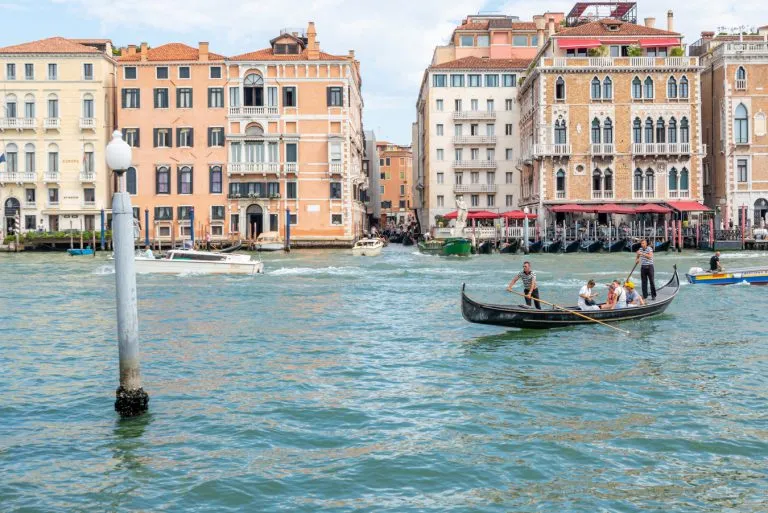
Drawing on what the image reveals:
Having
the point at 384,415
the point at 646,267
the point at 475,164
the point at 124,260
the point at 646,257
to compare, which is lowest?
the point at 384,415

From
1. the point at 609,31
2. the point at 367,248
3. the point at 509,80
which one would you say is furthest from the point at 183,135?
the point at 609,31

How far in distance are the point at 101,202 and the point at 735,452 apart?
39.2 metres

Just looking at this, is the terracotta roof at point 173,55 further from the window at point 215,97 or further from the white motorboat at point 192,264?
the white motorboat at point 192,264

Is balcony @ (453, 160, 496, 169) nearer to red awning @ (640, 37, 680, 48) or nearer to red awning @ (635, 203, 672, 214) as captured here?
red awning @ (640, 37, 680, 48)

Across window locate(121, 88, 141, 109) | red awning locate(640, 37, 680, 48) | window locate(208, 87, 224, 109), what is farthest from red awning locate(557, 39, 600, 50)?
window locate(121, 88, 141, 109)

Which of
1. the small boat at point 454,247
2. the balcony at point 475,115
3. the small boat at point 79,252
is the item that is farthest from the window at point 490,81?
the small boat at point 79,252

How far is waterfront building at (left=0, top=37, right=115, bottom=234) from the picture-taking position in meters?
42.0

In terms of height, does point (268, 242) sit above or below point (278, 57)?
below

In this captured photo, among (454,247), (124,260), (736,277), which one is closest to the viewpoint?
(124,260)

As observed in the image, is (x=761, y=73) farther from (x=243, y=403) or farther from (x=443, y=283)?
(x=243, y=403)

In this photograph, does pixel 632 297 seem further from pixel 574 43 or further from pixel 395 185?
pixel 395 185

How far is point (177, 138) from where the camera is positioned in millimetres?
42344

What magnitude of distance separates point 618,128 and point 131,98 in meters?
23.9

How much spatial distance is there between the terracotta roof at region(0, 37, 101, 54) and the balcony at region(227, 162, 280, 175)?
29.1ft
